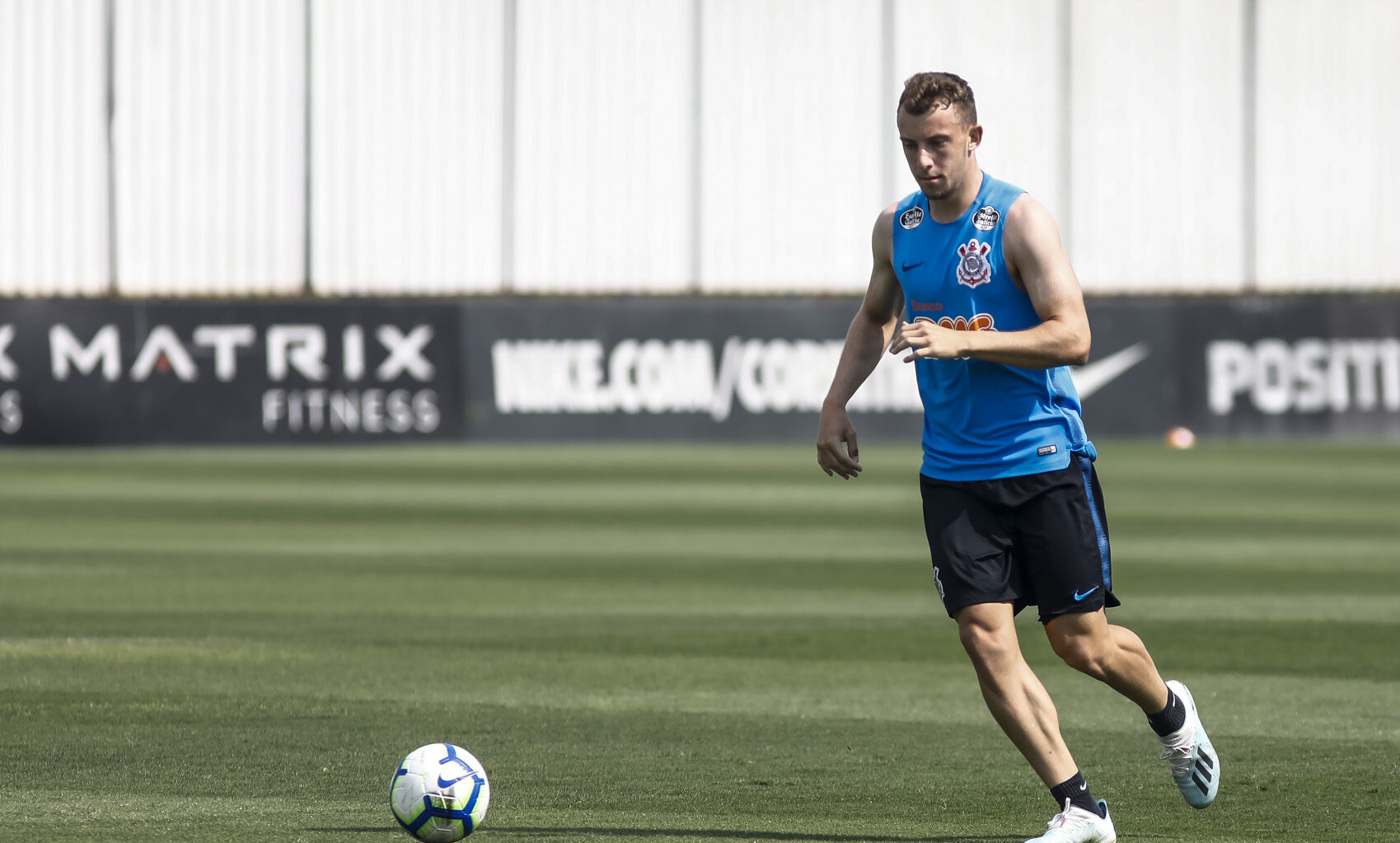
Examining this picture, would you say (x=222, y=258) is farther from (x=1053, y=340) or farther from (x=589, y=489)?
(x=1053, y=340)

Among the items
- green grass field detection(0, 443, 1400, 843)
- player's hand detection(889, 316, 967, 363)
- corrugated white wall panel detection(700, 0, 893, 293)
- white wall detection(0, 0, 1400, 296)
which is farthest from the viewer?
corrugated white wall panel detection(700, 0, 893, 293)

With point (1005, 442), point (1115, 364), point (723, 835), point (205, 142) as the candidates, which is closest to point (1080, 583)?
point (1005, 442)

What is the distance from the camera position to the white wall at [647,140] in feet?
→ 106

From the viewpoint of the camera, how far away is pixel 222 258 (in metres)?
32.6

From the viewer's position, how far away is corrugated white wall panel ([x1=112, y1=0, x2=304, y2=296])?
3225 centimetres

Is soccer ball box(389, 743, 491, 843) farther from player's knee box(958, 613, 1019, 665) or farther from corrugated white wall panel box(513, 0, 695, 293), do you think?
corrugated white wall panel box(513, 0, 695, 293)

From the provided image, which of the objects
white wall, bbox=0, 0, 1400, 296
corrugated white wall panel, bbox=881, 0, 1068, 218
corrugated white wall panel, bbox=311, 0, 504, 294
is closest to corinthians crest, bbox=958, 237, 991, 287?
white wall, bbox=0, 0, 1400, 296

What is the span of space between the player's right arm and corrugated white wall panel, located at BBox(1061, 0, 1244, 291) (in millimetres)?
28395

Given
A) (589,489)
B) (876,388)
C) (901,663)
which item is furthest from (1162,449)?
(901,663)

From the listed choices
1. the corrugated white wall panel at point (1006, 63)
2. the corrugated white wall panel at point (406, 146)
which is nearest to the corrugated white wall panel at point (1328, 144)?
the corrugated white wall panel at point (1006, 63)

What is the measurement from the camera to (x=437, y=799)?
206 inches

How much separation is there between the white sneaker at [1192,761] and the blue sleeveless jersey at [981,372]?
88 cm

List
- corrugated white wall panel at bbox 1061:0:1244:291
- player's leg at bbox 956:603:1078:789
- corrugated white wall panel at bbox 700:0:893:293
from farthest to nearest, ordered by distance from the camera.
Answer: corrugated white wall panel at bbox 1061:0:1244:291 → corrugated white wall panel at bbox 700:0:893:293 → player's leg at bbox 956:603:1078:789

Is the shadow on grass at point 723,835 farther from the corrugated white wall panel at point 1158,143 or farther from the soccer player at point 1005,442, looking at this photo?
the corrugated white wall panel at point 1158,143
